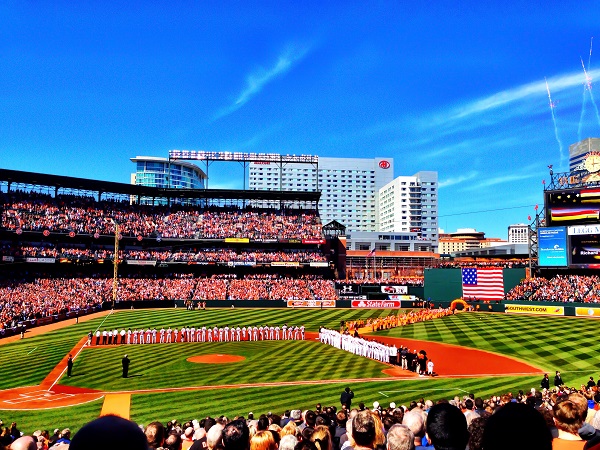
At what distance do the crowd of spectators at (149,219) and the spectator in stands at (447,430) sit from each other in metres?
65.6

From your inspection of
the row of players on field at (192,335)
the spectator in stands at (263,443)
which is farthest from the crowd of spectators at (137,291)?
the spectator in stands at (263,443)

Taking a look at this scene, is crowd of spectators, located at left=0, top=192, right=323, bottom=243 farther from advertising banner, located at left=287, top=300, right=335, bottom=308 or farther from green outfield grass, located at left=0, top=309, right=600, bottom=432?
green outfield grass, located at left=0, top=309, right=600, bottom=432

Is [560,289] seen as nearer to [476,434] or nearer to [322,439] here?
[322,439]

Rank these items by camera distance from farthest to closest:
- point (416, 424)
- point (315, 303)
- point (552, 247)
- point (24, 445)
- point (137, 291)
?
point (315, 303) < point (137, 291) < point (552, 247) < point (416, 424) < point (24, 445)

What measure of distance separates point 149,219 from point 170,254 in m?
7.32

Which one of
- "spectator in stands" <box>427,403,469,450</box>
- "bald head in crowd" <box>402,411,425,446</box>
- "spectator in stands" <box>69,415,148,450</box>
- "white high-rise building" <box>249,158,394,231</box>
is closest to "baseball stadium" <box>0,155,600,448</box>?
"bald head in crowd" <box>402,411,425,446</box>

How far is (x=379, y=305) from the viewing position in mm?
65062

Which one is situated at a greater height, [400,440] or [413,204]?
[413,204]

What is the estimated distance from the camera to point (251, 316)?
5284 centimetres

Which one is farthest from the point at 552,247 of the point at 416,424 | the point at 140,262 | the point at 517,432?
the point at 517,432

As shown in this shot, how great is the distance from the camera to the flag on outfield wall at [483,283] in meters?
62.4

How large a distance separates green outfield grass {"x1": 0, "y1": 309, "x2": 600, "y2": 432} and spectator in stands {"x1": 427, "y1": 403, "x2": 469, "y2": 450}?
51.5ft

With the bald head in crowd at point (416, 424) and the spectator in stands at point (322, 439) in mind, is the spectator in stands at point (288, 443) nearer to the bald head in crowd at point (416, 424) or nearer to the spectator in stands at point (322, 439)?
the spectator in stands at point (322, 439)

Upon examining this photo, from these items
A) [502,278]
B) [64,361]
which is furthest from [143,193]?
[502,278]
